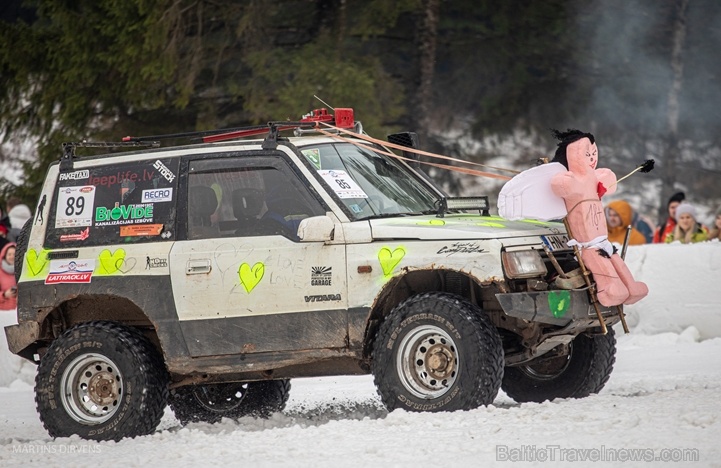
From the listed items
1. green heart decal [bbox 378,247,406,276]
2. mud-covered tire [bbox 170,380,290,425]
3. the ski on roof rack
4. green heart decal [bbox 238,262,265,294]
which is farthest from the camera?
mud-covered tire [bbox 170,380,290,425]

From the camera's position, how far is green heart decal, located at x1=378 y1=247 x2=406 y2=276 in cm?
759

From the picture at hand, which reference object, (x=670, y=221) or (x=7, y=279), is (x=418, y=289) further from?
(x=670, y=221)

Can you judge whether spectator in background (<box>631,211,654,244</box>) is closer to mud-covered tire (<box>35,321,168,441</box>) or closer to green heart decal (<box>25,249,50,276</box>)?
mud-covered tire (<box>35,321,168,441</box>)

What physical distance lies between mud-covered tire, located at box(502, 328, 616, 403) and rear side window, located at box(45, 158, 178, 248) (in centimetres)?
277

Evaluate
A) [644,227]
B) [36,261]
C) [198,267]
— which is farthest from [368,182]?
[644,227]

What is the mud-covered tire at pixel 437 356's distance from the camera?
23.9ft

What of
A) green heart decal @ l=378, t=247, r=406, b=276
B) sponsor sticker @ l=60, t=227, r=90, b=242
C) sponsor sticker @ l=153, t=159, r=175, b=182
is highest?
sponsor sticker @ l=153, t=159, r=175, b=182

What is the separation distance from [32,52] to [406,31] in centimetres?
586

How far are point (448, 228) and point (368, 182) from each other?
2.94 ft

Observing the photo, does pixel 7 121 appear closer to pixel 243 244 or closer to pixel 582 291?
pixel 243 244

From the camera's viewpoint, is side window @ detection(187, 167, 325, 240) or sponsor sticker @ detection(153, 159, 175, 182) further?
sponsor sticker @ detection(153, 159, 175, 182)

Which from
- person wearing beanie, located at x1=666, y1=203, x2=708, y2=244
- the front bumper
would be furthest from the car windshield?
person wearing beanie, located at x1=666, y1=203, x2=708, y2=244

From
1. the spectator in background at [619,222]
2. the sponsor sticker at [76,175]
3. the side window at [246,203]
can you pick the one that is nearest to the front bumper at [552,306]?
the side window at [246,203]

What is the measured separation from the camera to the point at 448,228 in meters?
7.59
